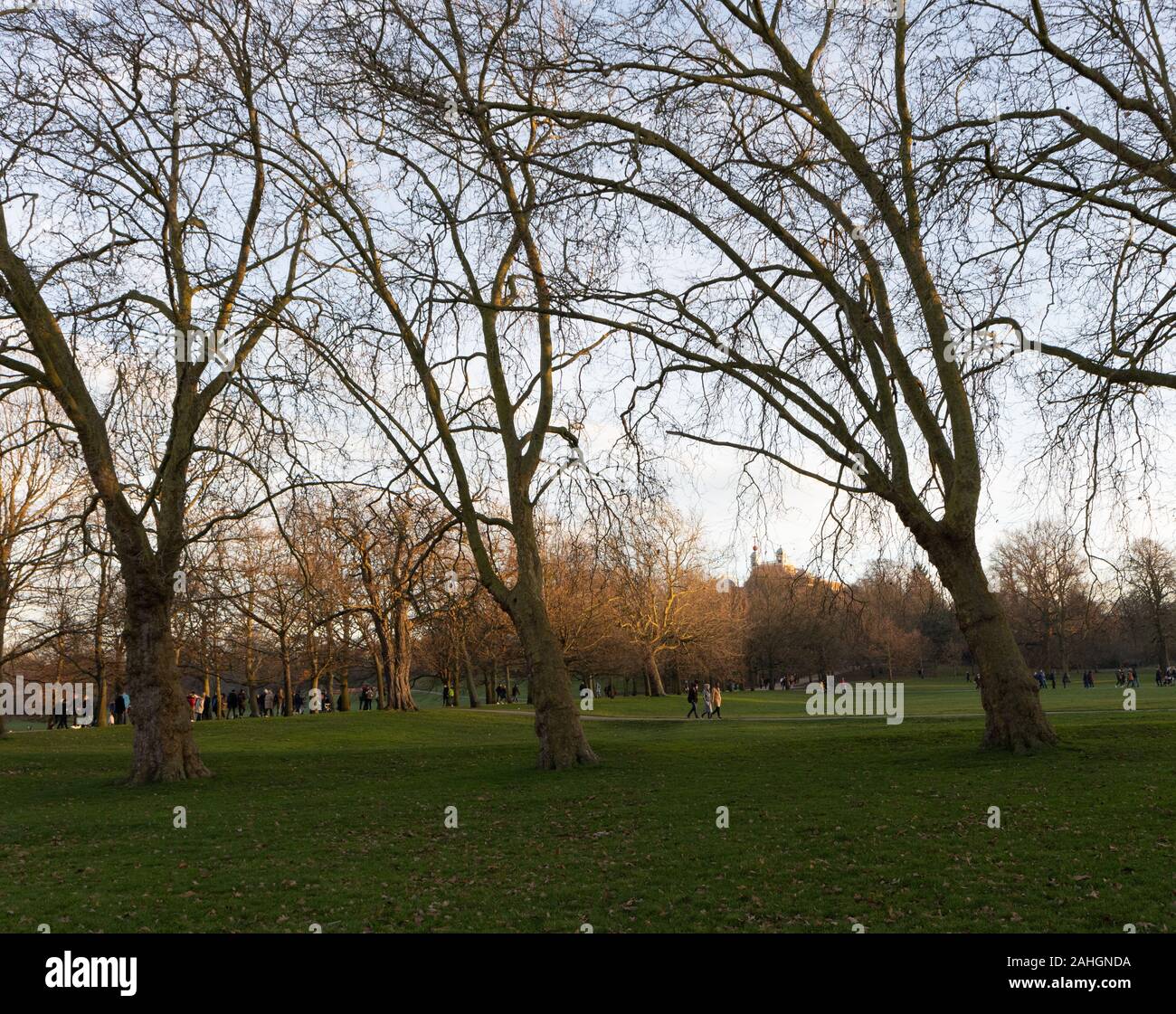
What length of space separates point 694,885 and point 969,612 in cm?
915

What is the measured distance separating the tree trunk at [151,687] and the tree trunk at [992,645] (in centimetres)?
1458

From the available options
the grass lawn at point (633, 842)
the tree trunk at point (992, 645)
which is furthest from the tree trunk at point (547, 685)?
the tree trunk at point (992, 645)

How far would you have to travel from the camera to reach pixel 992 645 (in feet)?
53.5

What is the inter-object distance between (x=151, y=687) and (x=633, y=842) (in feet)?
38.1

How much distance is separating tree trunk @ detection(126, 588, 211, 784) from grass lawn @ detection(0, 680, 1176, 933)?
0.68m

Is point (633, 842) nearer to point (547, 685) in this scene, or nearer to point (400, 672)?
point (547, 685)

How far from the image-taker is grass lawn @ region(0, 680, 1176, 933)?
8438 millimetres

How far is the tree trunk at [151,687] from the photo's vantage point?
18.8 metres

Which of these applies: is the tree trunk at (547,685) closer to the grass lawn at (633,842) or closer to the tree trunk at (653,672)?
the grass lawn at (633,842)
